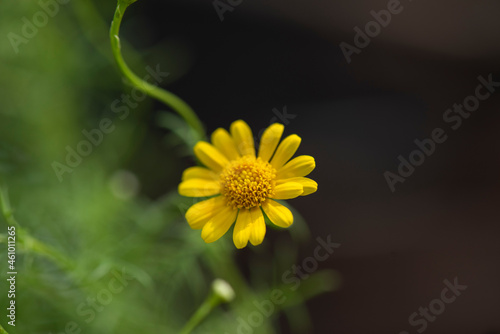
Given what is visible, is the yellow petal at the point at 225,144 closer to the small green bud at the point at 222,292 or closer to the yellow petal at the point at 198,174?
the yellow petal at the point at 198,174

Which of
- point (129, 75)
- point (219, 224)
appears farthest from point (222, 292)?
point (129, 75)

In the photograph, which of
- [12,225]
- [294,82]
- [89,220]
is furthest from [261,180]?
[294,82]

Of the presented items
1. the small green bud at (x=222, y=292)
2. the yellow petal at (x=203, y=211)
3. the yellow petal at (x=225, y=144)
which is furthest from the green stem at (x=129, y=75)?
the small green bud at (x=222, y=292)

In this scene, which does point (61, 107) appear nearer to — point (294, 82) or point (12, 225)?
point (12, 225)

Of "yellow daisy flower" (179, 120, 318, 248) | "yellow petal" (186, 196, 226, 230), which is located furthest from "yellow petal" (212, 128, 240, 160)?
"yellow petal" (186, 196, 226, 230)

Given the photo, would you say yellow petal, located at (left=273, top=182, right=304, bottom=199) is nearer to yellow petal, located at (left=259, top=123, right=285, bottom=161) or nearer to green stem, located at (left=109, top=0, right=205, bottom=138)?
yellow petal, located at (left=259, top=123, right=285, bottom=161)

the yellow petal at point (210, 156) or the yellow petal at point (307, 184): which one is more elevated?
the yellow petal at point (210, 156)
